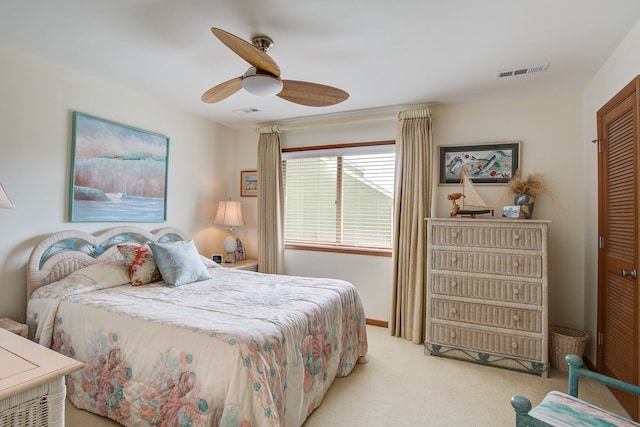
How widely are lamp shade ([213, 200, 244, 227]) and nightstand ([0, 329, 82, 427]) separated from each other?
2.78 metres

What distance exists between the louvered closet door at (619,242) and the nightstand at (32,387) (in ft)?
9.75

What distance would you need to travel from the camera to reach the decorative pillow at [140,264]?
2680mm

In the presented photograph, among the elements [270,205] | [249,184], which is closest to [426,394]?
[270,205]

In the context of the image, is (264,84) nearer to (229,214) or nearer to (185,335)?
(185,335)

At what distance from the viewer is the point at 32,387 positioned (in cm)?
112

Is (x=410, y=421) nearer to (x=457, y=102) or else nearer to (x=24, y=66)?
(x=457, y=102)

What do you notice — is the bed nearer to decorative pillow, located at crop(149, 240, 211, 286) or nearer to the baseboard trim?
decorative pillow, located at crop(149, 240, 211, 286)

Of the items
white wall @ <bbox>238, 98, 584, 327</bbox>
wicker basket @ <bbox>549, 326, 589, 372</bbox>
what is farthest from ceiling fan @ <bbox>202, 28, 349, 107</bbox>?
wicker basket @ <bbox>549, 326, 589, 372</bbox>

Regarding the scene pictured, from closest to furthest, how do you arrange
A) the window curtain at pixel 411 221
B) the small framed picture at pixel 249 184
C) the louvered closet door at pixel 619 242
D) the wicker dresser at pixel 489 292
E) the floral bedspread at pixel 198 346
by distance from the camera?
the floral bedspread at pixel 198 346
the louvered closet door at pixel 619 242
the wicker dresser at pixel 489 292
the window curtain at pixel 411 221
the small framed picture at pixel 249 184

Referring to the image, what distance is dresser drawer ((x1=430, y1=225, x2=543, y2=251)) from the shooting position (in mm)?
2668

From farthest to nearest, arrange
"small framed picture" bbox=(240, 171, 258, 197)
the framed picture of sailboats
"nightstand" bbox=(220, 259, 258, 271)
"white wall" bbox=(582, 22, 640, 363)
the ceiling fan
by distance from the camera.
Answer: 1. "small framed picture" bbox=(240, 171, 258, 197)
2. "nightstand" bbox=(220, 259, 258, 271)
3. the framed picture of sailboats
4. "white wall" bbox=(582, 22, 640, 363)
5. the ceiling fan

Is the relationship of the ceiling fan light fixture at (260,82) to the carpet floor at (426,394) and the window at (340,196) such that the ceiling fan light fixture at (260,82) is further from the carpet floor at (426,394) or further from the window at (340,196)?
the carpet floor at (426,394)

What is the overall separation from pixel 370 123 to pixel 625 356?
2.95m

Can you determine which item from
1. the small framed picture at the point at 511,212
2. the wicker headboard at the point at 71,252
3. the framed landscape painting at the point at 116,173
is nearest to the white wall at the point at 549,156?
the small framed picture at the point at 511,212
